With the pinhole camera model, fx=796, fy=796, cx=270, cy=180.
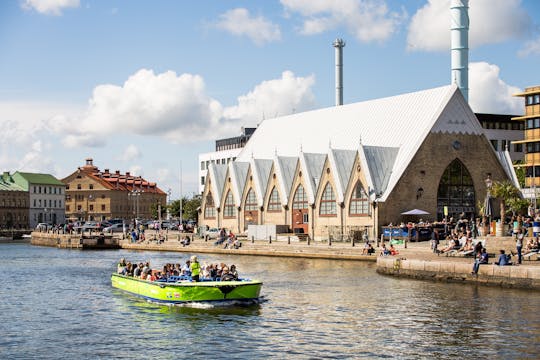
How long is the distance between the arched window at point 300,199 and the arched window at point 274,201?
12.1 feet

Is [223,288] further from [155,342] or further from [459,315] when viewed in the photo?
[459,315]

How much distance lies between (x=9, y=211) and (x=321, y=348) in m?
161

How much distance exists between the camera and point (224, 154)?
175250 mm

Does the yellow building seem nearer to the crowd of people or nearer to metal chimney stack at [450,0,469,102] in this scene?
metal chimney stack at [450,0,469,102]

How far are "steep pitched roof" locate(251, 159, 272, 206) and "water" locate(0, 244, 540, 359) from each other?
1976 inches

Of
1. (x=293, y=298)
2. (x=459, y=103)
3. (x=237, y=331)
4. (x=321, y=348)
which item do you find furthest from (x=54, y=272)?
(x=459, y=103)

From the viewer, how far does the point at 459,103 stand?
9288 centimetres

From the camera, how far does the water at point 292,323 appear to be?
31438 mm

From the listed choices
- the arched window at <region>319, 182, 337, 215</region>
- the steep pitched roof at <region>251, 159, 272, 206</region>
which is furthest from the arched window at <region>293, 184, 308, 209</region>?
the steep pitched roof at <region>251, 159, 272, 206</region>

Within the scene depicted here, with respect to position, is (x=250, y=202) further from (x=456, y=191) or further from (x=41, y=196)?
(x=41, y=196)

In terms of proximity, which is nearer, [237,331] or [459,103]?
[237,331]

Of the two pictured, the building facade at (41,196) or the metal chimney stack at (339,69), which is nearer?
the metal chimney stack at (339,69)

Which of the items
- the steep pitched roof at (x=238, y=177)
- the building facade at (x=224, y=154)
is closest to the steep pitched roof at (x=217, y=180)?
the steep pitched roof at (x=238, y=177)

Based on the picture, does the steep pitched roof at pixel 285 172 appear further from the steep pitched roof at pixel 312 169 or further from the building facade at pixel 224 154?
the building facade at pixel 224 154
